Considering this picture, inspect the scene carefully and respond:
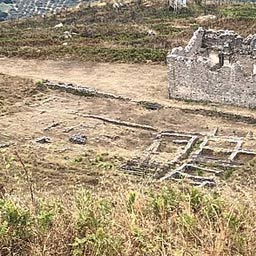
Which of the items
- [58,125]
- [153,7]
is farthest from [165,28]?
[58,125]

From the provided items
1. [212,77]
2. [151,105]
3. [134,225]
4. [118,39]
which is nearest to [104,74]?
[151,105]

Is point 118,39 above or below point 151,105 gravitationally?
below

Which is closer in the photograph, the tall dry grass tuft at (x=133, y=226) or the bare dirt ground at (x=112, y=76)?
the tall dry grass tuft at (x=133, y=226)

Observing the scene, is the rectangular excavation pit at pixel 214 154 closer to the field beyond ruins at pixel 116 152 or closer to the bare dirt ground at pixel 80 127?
the field beyond ruins at pixel 116 152

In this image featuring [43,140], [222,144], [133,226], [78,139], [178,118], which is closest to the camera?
[133,226]

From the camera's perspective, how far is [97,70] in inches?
1129

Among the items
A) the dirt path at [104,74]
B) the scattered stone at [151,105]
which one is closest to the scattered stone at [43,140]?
the scattered stone at [151,105]

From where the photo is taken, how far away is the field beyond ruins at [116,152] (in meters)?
6.53

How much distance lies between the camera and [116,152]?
19266mm

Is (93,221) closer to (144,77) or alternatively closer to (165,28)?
(144,77)

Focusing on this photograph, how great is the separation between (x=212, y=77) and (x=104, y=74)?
617cm

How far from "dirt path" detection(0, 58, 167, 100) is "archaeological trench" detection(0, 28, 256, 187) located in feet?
3.15

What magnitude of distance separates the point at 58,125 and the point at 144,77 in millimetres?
6468

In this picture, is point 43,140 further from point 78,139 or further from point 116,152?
point 116,152
